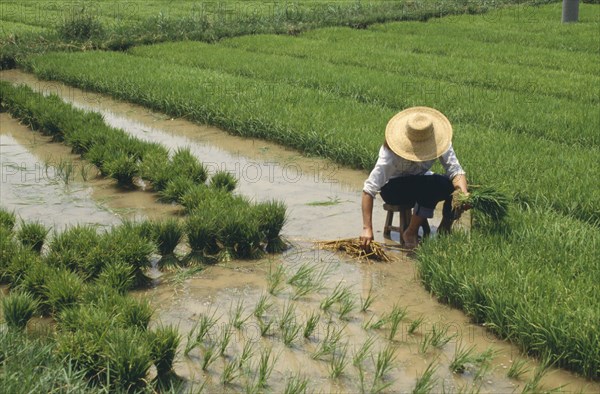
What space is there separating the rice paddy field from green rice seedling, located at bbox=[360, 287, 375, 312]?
0.01 metres

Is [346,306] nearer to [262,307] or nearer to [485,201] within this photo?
[262,307]

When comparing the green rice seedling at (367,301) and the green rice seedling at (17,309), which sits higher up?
the green rice seedling at (17,309)

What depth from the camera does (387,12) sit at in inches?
650

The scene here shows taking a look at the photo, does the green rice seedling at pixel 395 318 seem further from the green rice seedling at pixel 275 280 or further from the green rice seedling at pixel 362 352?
the green rice seedling at pixel 275 280

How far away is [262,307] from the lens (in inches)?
173

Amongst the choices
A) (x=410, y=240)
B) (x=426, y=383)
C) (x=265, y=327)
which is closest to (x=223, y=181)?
(x=410, y=240)

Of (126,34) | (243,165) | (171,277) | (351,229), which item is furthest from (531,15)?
(171,277)

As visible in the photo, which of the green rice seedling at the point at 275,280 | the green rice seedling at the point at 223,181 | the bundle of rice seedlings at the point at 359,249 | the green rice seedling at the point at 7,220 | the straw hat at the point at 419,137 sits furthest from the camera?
the green rice seedling at the point at 223,181

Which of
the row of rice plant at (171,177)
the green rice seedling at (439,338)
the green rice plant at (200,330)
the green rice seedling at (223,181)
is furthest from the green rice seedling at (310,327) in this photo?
the green rice seedling at (223,181)

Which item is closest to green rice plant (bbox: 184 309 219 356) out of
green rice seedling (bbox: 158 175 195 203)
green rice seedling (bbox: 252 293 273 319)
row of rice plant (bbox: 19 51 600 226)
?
green rice seedling (bbox: 252 293 273 319)

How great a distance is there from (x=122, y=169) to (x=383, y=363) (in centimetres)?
345

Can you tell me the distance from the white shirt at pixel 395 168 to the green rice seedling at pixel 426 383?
1.45 m

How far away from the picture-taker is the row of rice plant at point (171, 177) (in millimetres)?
Answer: 5246

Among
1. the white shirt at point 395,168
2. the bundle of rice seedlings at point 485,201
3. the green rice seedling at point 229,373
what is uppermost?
the white shirt at point 395,168
